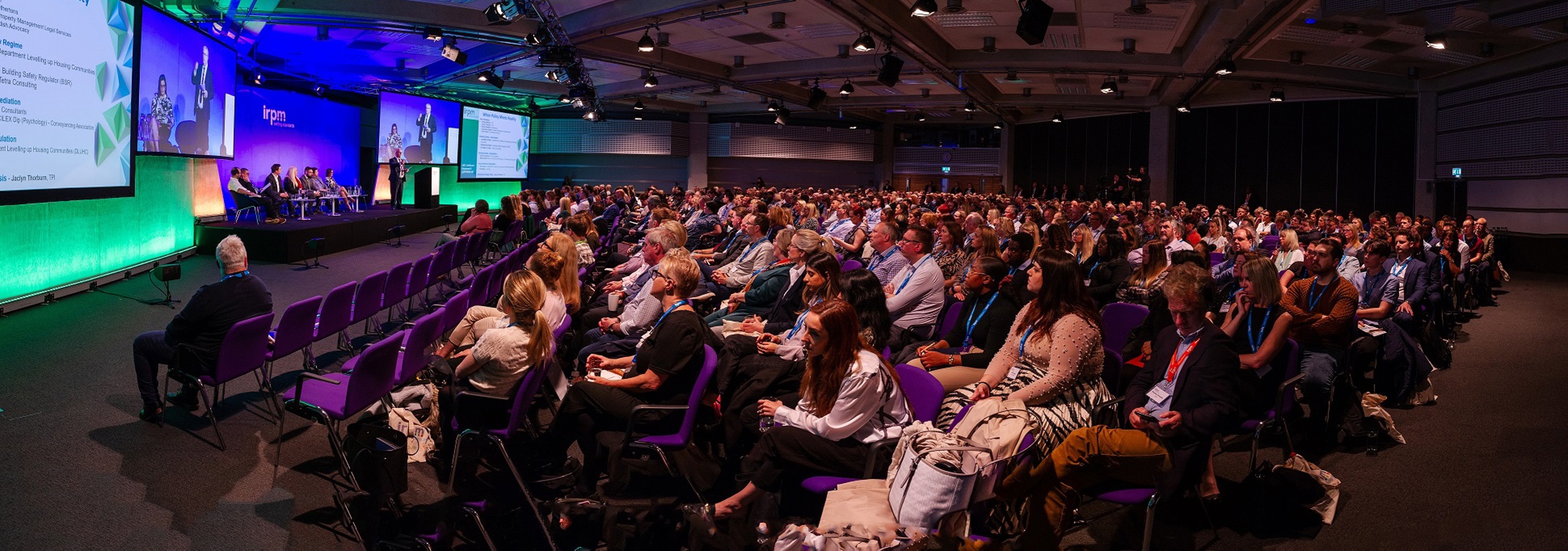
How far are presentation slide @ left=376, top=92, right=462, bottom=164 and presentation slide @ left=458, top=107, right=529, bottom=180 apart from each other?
310mm

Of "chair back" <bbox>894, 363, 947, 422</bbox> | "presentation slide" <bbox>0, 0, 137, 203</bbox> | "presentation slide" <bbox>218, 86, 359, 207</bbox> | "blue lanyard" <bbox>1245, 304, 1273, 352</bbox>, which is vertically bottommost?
"chair back" <bbox>894, 363, 947, 422</bbox>

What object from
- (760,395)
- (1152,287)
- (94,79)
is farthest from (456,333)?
(94,79)

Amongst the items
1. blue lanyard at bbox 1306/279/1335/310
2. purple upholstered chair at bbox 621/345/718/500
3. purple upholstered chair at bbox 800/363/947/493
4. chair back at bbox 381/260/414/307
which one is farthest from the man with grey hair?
blue lanyard at bbox 1306/279/1335/310

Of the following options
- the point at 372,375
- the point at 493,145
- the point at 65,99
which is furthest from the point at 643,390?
the point at 493,145

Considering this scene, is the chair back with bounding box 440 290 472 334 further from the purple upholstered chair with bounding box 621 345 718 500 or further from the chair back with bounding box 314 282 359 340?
the purple upholstered chair with bounding box 621 345 718 500

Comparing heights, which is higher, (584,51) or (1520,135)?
(584,51)

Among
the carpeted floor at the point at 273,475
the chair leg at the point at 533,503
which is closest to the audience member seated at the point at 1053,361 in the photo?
the carpeted floor at the point at 273,475

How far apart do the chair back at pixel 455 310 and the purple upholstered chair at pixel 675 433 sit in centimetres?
217

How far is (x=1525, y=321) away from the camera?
9.45m

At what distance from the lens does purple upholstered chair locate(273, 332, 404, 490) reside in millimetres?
3877

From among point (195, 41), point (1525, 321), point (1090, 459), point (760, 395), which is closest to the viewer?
point (1090, 459)

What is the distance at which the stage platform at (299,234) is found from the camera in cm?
1203

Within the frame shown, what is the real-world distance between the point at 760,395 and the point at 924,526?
1.43 meters

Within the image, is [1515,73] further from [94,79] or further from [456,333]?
[94,79]
